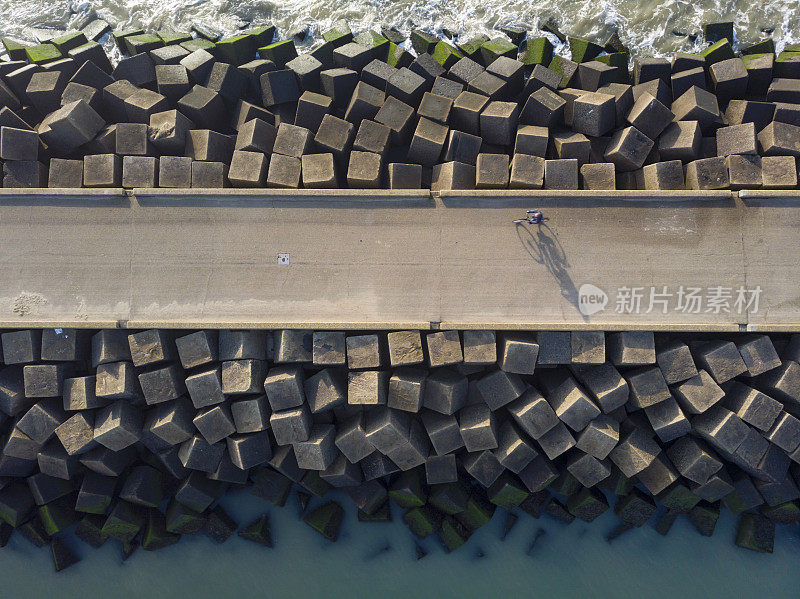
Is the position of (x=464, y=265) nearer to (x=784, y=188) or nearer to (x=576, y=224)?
(x=576, y=224)

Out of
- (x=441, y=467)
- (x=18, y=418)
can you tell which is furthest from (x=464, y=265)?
(x=18, y=418)

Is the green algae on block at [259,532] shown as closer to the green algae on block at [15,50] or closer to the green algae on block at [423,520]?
the green algae on block at [423,520]

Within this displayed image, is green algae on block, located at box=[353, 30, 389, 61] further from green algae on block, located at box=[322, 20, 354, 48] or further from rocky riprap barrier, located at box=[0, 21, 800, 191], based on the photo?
green algae on block, located at box=[322, 20, 354, 48]

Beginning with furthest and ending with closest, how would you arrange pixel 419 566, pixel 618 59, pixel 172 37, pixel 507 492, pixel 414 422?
1. pixel 172 37
2. pixel 618 59
3. pixel 419 566
4. pixel 507 492
5. pixel 414 422

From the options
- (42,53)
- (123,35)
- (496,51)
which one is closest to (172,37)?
(123,35)

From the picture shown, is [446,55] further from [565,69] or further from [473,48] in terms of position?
[565,69]

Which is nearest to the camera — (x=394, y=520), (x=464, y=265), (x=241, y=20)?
(x=464, y=265)
